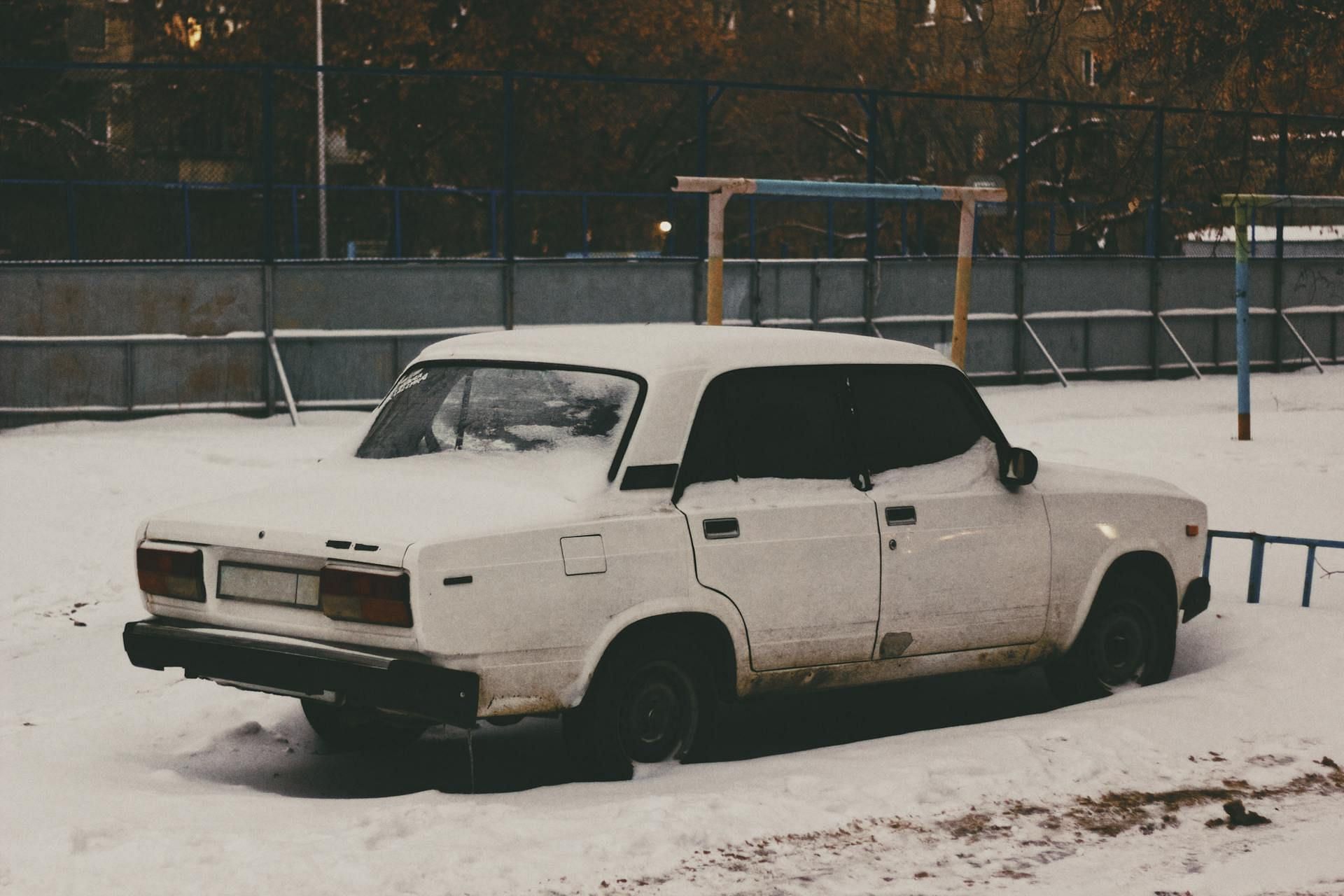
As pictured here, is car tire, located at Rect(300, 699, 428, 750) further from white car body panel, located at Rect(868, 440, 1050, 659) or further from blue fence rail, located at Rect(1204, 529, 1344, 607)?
blue fence rail, located at Rect(1204, 529, 1344, 607)

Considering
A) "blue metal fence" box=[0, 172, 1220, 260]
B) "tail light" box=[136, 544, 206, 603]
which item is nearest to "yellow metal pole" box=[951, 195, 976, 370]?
"blue metal fence" box=[0, 172, 1220, 260]

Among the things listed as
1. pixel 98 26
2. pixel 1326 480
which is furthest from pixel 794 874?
pixel 98 26

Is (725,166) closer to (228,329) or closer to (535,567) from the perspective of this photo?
(228,329)

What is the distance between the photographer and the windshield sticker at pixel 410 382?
7016 millimetres

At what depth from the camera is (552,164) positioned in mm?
45062

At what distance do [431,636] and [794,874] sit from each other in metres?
1.32

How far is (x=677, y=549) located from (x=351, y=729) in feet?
5.65

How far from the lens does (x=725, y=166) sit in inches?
2100

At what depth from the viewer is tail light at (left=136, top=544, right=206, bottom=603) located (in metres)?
6.27

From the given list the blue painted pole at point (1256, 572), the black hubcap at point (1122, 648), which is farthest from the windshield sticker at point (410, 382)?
the blue painted pole at point (1256, 572)

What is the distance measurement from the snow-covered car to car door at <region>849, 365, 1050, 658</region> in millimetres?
12

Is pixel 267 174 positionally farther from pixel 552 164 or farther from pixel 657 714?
pixel 552 164

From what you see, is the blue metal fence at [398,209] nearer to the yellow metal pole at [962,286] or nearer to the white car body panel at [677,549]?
the yellow metal pole at [962,286]

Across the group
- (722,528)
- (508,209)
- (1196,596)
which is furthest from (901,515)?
(508,209)
